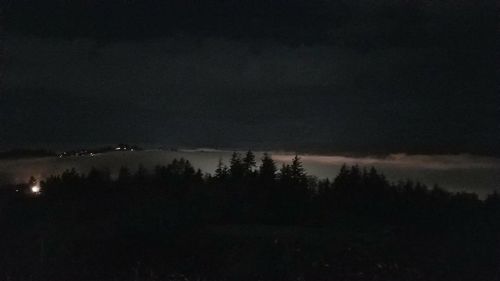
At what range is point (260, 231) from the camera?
3459 cm

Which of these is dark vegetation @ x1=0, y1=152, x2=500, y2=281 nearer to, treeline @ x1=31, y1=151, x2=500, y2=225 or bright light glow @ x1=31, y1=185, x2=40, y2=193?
treeline @ x1=31, y1=151, x2=500, y2=225

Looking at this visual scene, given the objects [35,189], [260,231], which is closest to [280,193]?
[260,231]

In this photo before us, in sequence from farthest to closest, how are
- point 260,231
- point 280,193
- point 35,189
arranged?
point 35,189 < point 280,193 < point 260,231

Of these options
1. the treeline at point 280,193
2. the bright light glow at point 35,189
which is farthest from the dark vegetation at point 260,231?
the bright light glow at point 35,189

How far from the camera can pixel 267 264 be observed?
26.8m

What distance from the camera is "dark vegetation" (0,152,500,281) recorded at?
90.8 feet

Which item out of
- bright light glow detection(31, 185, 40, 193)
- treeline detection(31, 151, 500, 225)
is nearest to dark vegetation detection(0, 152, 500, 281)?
treeline detection(31, 151, 500, 225)

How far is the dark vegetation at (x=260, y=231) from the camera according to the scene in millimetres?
27688

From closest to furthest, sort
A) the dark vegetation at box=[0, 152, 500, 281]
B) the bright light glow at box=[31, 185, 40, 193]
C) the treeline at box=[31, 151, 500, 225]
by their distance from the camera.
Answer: the dark vegetation at box=[0, 152, 500, 281], the treeline at box=[31, 151, 500, 225], the bright light glow at box=[31, 185, 40, 193]

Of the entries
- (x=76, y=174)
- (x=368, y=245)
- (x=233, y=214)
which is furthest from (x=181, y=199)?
(x=76, y=174)

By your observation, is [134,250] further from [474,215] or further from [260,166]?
[260,166]

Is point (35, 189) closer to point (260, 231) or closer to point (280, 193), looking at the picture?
point (280, 193)

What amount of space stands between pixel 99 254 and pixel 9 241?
688 cm

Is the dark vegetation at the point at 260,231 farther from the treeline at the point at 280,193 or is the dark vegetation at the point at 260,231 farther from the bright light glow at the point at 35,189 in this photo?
the bright light glow at the point at 35,189
